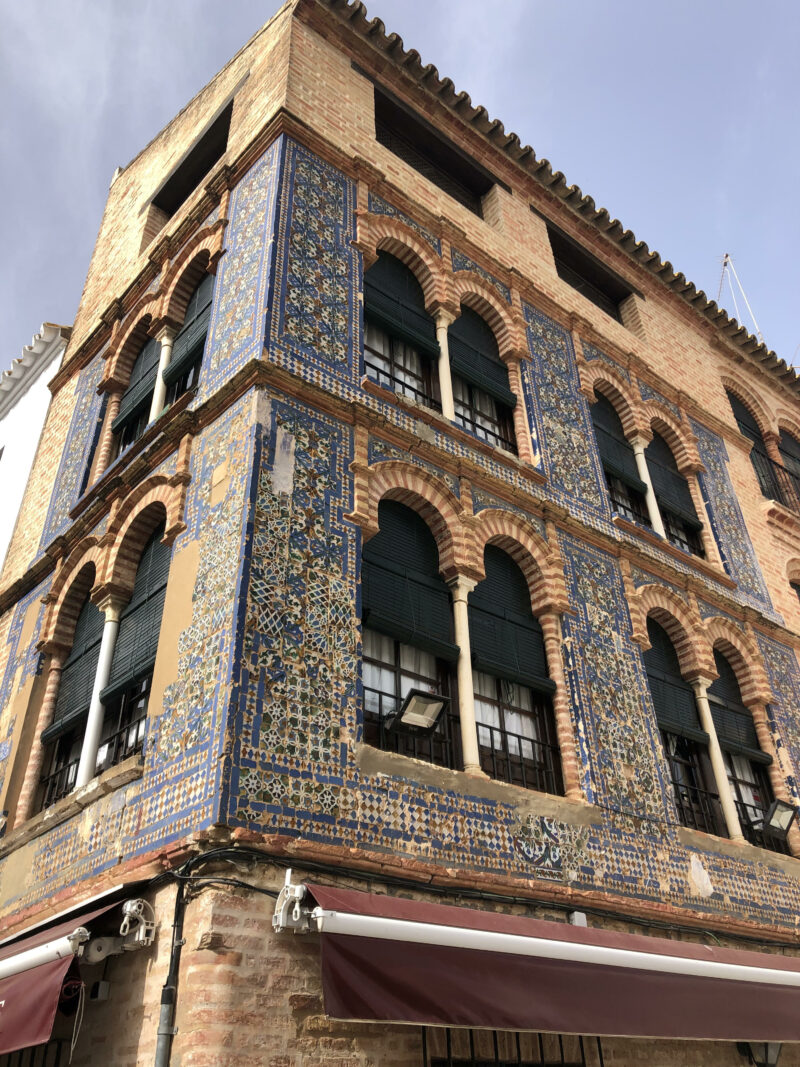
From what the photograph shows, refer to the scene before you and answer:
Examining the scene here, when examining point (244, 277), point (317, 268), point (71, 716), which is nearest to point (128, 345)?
point (244, 277)

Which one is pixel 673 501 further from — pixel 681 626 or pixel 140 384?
pixel 140 384

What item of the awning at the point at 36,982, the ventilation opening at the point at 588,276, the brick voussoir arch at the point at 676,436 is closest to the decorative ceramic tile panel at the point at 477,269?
the brick voussoir arch at the point at 676,436

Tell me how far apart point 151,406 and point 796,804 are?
7.58 meters

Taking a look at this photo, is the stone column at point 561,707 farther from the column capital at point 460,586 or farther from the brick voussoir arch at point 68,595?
the brick voussoir arch at point 68,595

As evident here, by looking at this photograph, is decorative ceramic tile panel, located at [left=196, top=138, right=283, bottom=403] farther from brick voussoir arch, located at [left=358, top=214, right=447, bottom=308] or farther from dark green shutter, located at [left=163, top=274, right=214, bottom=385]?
brick voussoir arch, located at [left=358, top=214, right=447, bottom=308]

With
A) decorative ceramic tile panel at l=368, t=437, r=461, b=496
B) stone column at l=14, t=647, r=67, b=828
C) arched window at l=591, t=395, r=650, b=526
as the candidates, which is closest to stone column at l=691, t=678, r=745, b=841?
arched window at l=591, t=395, r=650, b=526

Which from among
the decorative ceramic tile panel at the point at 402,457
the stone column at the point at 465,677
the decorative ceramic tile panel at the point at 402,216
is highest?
the decorative ceramic tile panel at the point at 402,216

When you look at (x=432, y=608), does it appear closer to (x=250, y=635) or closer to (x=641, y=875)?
(x=250, y=635)

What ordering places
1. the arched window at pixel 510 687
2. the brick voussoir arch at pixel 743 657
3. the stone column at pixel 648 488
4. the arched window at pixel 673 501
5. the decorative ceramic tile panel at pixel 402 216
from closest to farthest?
the arched window at pixel 510 687
the decorative ceramic tile panel at pixel 402 216
the brick voussoir arch at pixel 743 657
the stone column at pixel 648 488
the arched window at pixel 673 501

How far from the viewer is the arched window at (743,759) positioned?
8641 millimetres

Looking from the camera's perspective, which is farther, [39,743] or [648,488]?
[648,488]

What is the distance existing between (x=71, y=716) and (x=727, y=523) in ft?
26.6

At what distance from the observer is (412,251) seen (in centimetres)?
915

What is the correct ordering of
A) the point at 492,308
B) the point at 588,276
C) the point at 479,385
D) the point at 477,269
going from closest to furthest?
the point at 479,385, the point at 492,308, the point at 477,269, the point at 588,276
